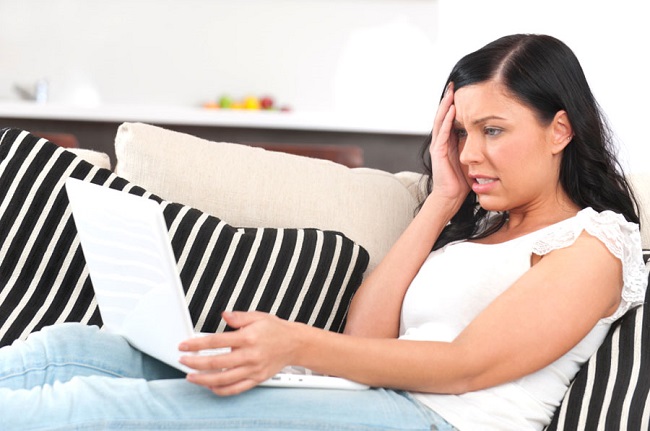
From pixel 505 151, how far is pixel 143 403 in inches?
31.7

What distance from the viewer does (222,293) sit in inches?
71.0

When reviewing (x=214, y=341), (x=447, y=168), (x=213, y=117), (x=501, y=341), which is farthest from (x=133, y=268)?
(x=213, y=117)

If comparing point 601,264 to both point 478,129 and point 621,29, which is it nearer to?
point 478,129

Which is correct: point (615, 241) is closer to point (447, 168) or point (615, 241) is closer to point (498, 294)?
point (498, 294)

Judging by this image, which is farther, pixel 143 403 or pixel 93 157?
pixel 93 157

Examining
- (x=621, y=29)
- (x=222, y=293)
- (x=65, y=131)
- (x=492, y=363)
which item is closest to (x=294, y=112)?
(x=65, y=131)

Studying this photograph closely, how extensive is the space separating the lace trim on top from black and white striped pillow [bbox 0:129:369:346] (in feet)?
1.55

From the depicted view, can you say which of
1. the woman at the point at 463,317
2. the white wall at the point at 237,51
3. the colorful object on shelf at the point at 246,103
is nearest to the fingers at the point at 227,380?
the woman at the point at 463,317

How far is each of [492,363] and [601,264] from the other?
24 centimetres

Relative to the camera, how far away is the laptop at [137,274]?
1240 millimetres

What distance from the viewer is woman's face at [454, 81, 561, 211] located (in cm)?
168

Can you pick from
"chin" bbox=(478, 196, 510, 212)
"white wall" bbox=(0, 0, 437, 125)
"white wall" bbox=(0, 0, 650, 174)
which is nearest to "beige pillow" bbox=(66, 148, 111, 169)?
"chin" bbox=(478, 196, 510, 212)

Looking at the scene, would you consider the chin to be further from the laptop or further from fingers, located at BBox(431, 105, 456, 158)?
the laptop

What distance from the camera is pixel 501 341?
1.42 metres
